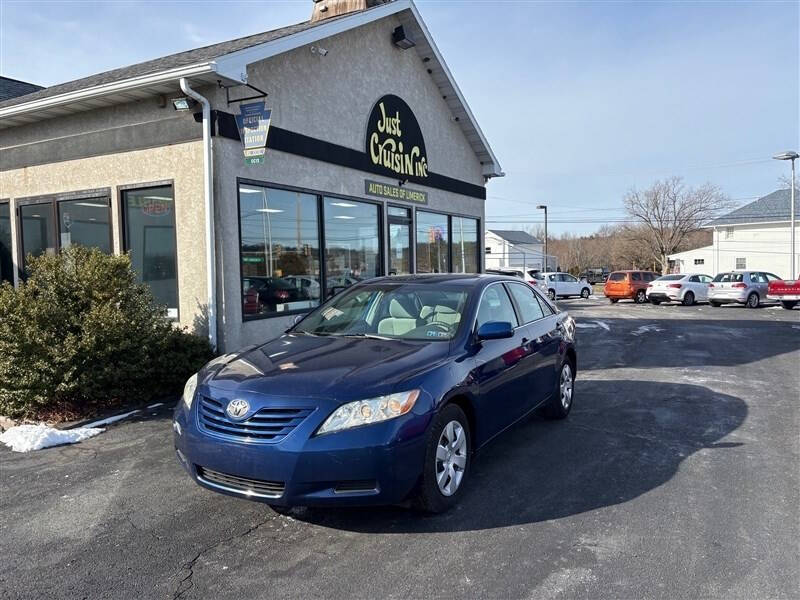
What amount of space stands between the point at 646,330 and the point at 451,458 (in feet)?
→ 43.8

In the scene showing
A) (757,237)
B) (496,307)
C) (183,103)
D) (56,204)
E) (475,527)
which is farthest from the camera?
(757,237)

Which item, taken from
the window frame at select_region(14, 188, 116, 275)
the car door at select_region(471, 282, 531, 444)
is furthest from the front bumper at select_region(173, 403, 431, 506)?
the window frame at select_region(14, 188, 116, 275)

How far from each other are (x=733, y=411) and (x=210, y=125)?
734 cm

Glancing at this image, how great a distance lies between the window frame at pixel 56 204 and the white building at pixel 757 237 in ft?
141

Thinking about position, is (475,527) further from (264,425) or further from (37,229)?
(37,229)

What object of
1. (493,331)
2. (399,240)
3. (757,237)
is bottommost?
(493,331)

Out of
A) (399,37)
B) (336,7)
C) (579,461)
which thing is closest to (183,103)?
(399,37)

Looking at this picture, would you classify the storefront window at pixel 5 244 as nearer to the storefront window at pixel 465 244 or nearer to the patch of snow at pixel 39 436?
the patch of snow at pixel 39 436

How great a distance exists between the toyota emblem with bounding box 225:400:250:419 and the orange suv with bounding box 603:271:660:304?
28.2 meters

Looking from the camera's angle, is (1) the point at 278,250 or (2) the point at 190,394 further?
(1) the point at 278,250

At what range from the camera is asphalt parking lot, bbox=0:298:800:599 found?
10.5 feet

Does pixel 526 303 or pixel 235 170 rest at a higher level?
pixel 235 170

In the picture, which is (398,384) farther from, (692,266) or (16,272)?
(692,266)

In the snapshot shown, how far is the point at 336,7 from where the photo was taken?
13.3 metres
